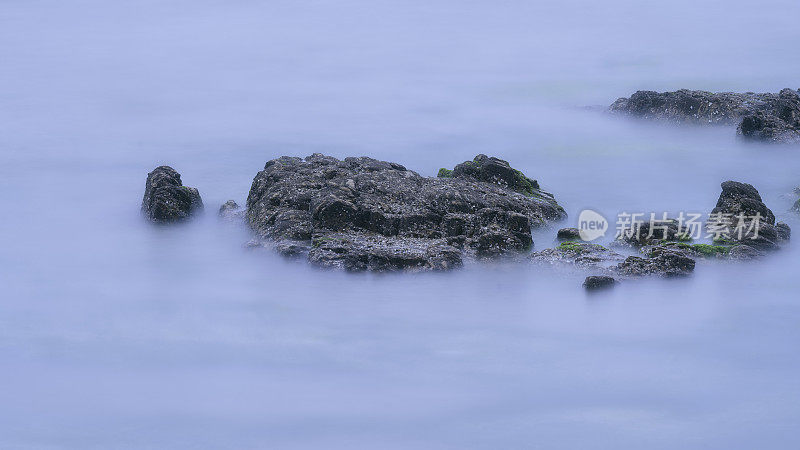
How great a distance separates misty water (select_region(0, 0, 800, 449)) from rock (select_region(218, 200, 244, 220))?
0.76 ft

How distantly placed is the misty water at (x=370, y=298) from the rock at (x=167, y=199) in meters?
0.19

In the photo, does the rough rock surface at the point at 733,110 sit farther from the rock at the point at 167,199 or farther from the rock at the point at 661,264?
the rock at the point at 167,199

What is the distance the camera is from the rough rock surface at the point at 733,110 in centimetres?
1458

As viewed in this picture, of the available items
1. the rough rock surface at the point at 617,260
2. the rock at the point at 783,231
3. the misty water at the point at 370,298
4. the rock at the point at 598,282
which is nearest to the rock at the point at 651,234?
the rough rock surface at the point at 617,260

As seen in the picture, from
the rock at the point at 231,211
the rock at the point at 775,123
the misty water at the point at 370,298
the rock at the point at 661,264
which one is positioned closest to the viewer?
the misty water at the point at 370,298

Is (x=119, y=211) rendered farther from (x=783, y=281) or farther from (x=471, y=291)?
(x=783, y=281)

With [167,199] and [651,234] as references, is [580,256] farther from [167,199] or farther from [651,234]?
[167,199]

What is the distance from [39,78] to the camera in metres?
21.0

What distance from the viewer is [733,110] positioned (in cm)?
1538

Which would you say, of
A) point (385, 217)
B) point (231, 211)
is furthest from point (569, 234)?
point (231, 211)

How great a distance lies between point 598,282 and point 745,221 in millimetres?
2234

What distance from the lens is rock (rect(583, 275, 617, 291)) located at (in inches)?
388

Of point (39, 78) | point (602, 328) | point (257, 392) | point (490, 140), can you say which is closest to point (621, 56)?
point (490, 140)

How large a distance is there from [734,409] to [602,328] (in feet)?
4.88
